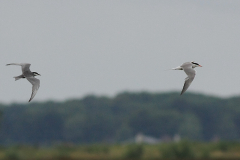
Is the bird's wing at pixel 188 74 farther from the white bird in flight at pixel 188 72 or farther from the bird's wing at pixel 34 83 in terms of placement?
the bird's wing at pixel 34 83

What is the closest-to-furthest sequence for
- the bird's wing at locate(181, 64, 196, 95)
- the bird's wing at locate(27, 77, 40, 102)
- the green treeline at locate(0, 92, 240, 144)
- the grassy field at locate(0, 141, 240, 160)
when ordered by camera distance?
the bird's wing at locate(27, 77, 40, 102)
the bird's wing at locate(181, 64, 196, 95)
the grassy field at locate(0, 141, 240, 160)
the green treeline at locate(0, 92, 240, 144)

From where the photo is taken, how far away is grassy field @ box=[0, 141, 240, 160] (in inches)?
1391

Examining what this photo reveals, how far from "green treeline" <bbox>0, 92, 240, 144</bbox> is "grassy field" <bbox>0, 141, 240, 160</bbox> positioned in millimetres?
60666

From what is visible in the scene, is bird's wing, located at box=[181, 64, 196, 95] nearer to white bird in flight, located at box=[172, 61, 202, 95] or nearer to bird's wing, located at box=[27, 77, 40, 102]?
white bird in flight, located at box=[172, 61, 202, 95]

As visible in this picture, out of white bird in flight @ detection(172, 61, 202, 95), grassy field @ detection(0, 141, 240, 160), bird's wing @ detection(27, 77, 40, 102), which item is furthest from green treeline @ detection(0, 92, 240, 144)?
bird's wing @ detection(27, 77, 40, 102)

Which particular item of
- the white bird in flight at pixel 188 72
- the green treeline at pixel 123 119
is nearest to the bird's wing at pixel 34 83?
the white bird in flight at pixel 188 72

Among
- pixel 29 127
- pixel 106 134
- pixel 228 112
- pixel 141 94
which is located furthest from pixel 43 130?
pixel 228 112

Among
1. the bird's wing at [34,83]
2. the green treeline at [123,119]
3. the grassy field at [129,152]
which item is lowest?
the bird's wing at [34,83]

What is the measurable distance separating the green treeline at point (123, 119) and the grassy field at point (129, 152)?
199 ft

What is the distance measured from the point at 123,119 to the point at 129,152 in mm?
77022

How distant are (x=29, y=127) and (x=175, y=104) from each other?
2715 cm

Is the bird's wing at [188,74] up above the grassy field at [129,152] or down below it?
below

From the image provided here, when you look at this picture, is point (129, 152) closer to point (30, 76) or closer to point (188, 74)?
point (188, 74)

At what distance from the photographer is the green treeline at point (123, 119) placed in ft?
350
